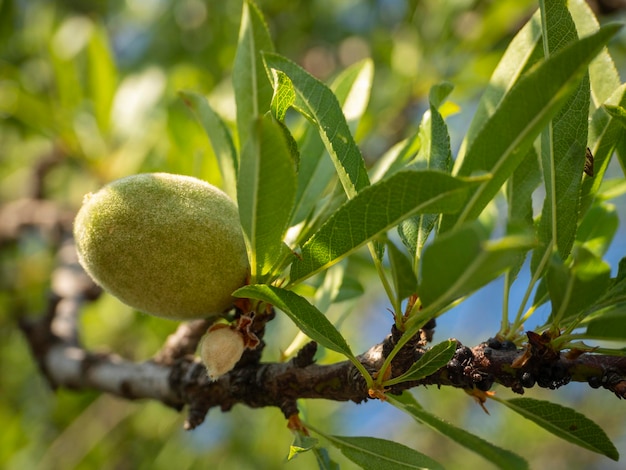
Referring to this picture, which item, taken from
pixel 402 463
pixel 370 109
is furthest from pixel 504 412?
pixel 402 463

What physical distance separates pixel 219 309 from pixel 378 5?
2039 millimetres

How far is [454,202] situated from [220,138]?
469 millimetres

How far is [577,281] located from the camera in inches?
23.4

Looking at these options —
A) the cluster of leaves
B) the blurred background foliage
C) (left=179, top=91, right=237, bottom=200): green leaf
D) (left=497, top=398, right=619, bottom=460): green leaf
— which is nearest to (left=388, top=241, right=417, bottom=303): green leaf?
the cluster of leaves

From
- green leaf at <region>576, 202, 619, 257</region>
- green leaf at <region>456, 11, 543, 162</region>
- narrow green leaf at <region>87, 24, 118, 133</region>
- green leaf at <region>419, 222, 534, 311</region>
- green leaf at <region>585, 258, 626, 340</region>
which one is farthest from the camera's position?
narrow green leaf at <region>87, 24, 118, 133</region>

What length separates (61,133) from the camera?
180 cm

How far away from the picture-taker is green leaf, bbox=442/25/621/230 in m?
0.53

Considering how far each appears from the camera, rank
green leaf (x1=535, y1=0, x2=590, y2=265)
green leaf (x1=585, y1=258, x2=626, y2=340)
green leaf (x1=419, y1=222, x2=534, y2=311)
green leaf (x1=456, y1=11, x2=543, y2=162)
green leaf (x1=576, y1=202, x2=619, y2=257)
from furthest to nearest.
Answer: green leaf (x1=576, y1=202, x2=619, y2=257)
green leaf (x1=456, y1=11, x2=543, y2=162)
green leaf (x1=535, y1=0, x2=590, y2=265)
green leaf (x1=585, y1=258, x2=626, y2=340)
green leaf (x1=419, y1=222, x2=534, y2=311)

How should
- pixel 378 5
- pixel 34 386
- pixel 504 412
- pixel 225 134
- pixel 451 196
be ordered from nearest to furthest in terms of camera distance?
pixel 451 196
pixel 225 134
pixel 34 386
pixel 378 5
pixel 504 412

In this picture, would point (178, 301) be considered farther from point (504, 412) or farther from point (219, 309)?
point (504, 412)

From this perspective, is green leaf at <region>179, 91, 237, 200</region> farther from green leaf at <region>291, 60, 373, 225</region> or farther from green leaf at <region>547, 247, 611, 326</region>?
green leaf at <region>547, 247, 611, 326</region>

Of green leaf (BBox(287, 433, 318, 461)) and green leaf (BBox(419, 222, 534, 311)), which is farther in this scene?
green leaf (BBox(287, 433, 318, 461))

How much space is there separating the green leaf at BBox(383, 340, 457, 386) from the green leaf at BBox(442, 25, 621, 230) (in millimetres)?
155

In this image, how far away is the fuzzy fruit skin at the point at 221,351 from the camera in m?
0.82
